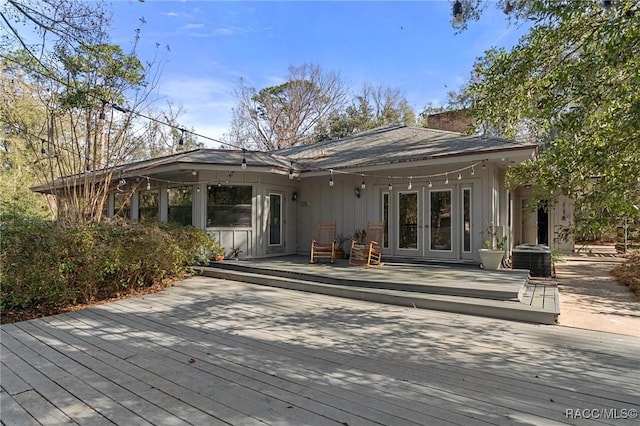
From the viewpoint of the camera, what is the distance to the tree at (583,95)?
343 cm

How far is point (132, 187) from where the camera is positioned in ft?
36.6

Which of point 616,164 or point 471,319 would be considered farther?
point 471,319

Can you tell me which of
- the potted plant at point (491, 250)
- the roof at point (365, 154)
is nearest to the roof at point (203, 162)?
the roof at point (365, 154)

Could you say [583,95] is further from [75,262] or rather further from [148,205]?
[148,205]

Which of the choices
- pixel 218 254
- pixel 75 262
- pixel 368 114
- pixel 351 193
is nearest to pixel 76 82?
pixel 75 262

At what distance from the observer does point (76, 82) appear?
20.7 ft

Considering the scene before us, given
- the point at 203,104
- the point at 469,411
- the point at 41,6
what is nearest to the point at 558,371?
the point at 469,411

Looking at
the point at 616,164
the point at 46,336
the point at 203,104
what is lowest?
the point at 46,336

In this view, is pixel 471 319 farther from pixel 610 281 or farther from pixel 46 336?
pixel 610 281

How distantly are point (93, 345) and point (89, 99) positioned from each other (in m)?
5.28

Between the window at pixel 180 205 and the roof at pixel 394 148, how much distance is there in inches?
118

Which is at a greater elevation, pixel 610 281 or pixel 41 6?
pixel 41 6

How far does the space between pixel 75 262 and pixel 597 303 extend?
317 inches

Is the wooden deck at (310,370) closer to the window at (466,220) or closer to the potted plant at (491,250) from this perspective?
the potted plant at (491,250)
